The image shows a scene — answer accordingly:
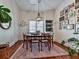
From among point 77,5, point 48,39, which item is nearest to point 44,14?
point 48,39

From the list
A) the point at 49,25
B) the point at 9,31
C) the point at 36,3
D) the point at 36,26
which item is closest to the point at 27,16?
the point at 36,26

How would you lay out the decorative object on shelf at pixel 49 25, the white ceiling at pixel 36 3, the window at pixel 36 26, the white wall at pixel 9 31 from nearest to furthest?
the white wall at pixel 9 31, the white ceiling at pixel 36 3, the decorative object on shelf at pixel 49 25, the window at pixel 36 26

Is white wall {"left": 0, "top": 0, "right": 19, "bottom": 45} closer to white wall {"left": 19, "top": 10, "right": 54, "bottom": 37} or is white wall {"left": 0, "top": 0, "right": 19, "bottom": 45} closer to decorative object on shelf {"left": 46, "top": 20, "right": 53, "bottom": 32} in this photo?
white wall {"left": 19, "top": 10, "right": 54, "bottom": 37}

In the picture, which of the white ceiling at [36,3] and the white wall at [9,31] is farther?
the white ceiling at [36,3]

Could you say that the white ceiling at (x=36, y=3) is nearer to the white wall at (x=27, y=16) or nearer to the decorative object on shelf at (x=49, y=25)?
the white wall at (x=27, y=16)

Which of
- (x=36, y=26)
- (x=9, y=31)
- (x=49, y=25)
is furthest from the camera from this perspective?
(x=36, y=26)

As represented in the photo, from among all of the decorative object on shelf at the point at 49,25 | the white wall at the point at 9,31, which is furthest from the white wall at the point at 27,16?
the white wall at the point at 9,31

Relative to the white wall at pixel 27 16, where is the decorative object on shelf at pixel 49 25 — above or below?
below

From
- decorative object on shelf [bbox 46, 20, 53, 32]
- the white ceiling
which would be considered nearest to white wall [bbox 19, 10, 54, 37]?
decorative object on shelf [bbox 46, 20, 53, 32]

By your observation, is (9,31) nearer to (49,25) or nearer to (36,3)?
(36,3)

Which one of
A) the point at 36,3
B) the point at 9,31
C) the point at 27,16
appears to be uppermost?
the point at 36,3

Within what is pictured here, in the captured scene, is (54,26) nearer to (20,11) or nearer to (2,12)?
(20,11)

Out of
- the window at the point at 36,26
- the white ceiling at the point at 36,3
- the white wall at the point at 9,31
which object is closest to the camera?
the white wall at the point at 9,31

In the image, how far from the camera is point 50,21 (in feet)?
34.6
